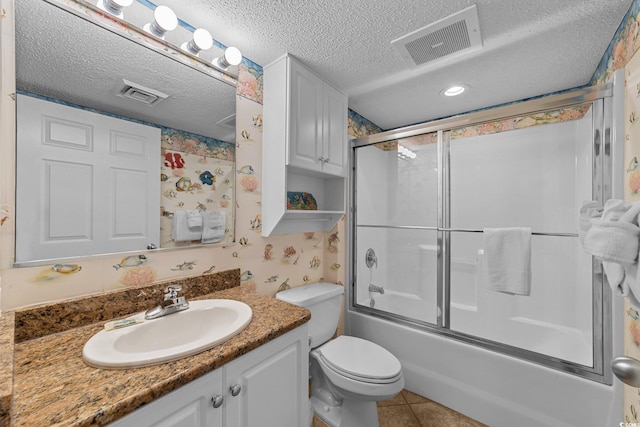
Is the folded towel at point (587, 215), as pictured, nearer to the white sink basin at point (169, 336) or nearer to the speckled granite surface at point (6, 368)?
the white sink basin at point (169, 336)

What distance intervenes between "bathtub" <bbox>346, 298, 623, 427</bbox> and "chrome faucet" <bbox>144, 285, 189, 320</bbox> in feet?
4.79

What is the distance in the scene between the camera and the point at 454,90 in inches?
75.0

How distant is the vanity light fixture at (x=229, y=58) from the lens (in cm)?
134

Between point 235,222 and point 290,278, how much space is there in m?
0.62

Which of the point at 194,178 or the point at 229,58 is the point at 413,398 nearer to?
the point at 194,178

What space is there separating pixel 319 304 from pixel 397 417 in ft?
2.74

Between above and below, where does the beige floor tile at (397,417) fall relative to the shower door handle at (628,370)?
below

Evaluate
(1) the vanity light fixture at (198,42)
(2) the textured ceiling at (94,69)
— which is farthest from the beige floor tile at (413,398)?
(1) the vanity light fixture at (198,42)

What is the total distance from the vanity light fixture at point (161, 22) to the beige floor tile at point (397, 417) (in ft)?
7.74

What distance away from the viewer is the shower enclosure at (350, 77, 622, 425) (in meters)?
1.41

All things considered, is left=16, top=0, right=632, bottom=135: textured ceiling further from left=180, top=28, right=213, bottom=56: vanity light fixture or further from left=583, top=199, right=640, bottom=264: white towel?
left=583, top=199, right=640, bottom=264: white towel

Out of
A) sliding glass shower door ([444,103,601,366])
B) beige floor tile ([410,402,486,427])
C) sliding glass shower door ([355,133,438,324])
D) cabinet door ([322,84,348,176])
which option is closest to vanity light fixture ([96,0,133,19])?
cabinet door ([322,84,348,176])

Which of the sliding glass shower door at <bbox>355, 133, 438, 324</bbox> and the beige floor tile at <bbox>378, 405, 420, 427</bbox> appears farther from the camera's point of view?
the sliding glass shower door at <bbox>355, 133, 438, 324</bbox>

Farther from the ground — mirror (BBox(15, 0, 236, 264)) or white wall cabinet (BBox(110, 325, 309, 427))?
mirror (BBox(15, 0, 236, 264))
